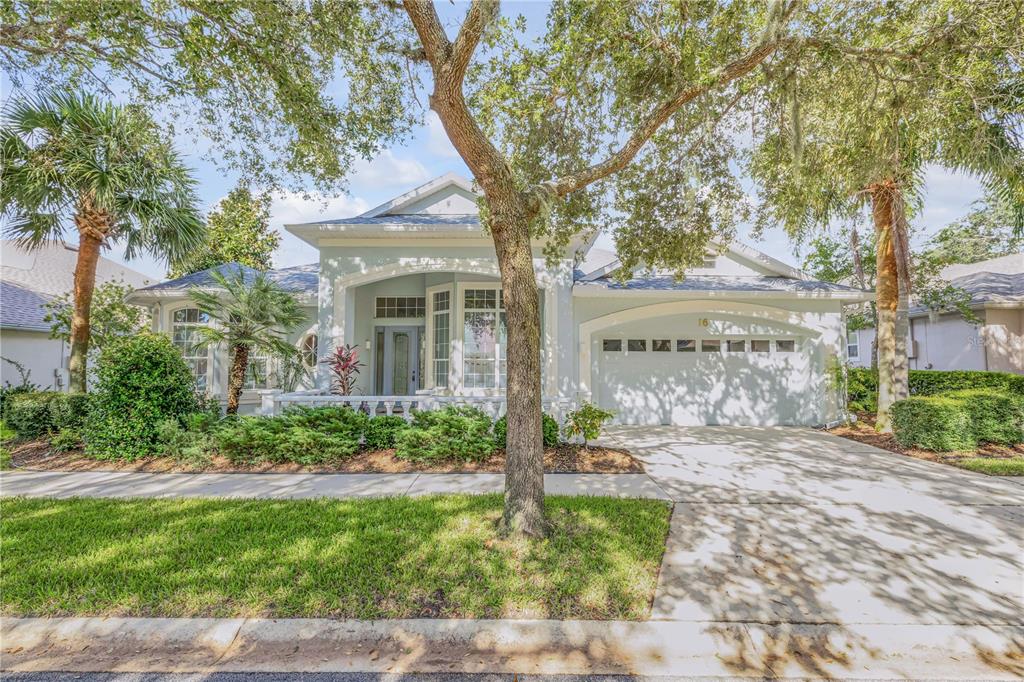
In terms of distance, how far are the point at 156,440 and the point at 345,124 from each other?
6.05 metres

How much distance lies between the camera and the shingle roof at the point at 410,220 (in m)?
9.65

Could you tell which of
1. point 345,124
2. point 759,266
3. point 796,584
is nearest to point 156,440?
point 345,124

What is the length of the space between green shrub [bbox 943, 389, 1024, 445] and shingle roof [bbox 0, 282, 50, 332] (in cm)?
2221

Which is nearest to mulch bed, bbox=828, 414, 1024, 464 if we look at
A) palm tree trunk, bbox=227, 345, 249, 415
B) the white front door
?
the white front door

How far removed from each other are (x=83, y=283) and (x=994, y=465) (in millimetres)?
16337

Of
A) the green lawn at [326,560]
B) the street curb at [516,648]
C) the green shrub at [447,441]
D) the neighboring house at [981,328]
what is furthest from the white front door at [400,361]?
the neighboring house at [981,328]

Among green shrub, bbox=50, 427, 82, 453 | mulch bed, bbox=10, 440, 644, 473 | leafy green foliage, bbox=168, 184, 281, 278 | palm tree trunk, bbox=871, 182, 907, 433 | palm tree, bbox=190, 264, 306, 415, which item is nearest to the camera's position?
mulch bed, bbox=10, 440, 644, 473

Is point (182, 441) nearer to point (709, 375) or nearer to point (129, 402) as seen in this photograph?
point (129, 402)

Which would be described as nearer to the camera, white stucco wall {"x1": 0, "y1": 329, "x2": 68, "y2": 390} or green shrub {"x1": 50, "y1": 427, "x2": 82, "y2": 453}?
green shrub {"x1": 50, "y1": 427, "x2": 82, "y2": 453}

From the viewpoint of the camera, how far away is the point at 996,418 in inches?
332

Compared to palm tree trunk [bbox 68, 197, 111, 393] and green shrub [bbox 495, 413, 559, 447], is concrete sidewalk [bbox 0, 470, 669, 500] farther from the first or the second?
palm tree trunk [bbox 68, 197, 111, 393]

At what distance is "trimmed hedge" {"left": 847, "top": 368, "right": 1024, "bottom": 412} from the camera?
11.4 meters

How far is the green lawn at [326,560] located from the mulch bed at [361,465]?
67.2 inches

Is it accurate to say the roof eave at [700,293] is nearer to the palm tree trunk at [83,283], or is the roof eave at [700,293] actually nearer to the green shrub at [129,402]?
the green shrub at [129,402]
